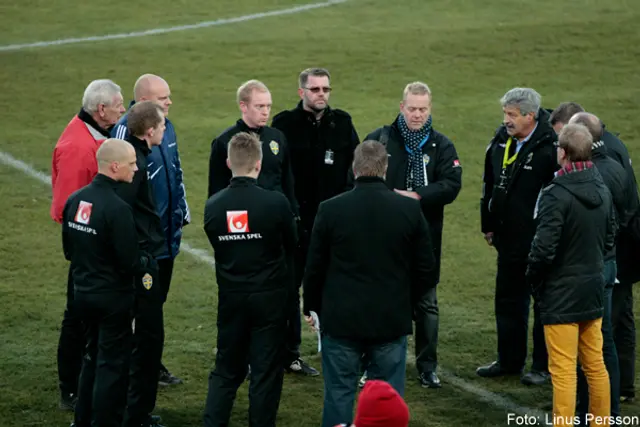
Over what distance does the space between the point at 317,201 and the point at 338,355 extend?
2.41 meters

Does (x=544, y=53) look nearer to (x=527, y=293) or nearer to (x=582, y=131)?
(x=527, y=293)

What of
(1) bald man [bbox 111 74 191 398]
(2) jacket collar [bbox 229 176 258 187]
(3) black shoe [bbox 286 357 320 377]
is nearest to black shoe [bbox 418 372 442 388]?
(3) black shoe [bbox 286 357 320 377]

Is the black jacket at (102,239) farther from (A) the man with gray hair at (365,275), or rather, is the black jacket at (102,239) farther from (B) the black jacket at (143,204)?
(A) the man with gray hair at (365,275)

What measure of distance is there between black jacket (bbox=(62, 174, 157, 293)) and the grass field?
→ 1.43 metres

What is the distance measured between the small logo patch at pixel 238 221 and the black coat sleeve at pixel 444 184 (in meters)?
2.00

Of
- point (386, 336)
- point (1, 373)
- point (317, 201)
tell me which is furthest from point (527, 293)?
point (1, 373)

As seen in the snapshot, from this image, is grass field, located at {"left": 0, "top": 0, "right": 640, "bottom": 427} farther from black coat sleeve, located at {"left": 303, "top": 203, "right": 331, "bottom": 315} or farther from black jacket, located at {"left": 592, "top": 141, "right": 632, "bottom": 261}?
black jacket, located at {"left": 592, "top": 141, "right": 632, "bottom": 261}

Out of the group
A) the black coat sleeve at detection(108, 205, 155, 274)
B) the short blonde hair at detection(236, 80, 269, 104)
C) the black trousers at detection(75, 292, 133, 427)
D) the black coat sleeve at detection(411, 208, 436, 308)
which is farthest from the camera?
the short blonde hair at detection(236, 80, 269, 104)

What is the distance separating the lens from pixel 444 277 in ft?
40.1

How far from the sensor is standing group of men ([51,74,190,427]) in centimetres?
760

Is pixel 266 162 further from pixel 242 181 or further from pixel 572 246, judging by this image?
pixel 572 246

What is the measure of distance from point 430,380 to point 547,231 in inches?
83.6

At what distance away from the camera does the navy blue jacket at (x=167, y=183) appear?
Answer: 870 centimetres

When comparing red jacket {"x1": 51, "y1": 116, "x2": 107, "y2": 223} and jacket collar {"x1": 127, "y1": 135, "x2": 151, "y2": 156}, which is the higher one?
jacket collar {"x1": 127, "y1": 135, "x2": 151, "y2": 156}
